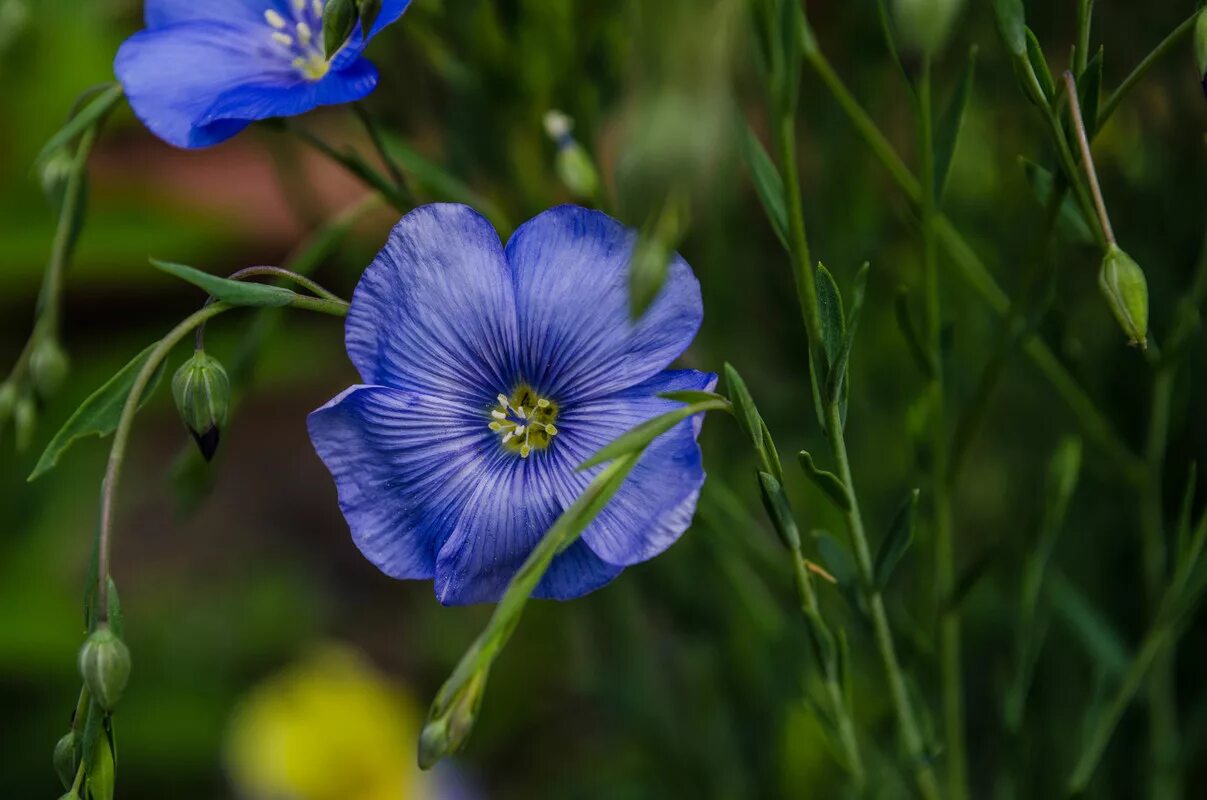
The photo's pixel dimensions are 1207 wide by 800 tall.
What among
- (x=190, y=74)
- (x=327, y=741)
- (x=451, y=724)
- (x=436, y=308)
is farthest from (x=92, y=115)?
(x=327, y=741)

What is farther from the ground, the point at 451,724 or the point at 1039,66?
the point at 1039,66

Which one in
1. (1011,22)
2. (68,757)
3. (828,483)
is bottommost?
(68,757)

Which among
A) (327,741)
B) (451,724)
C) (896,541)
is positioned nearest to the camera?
(451,724)

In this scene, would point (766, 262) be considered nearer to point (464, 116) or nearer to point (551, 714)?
point (464, 116)

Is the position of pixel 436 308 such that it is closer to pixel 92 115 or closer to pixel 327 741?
pixel 92 115

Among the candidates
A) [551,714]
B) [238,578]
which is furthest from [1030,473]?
[238,578]

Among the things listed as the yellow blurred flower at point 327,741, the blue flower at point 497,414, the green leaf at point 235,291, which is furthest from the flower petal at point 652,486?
the yellow blurred flower at point 327,741

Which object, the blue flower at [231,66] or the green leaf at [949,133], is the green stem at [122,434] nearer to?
the blue flower at [231,66]
